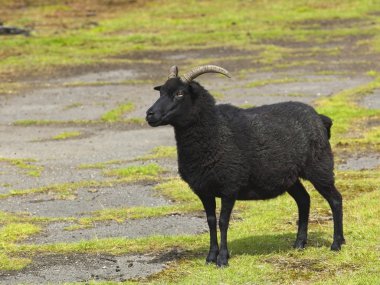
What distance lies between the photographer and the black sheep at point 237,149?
12.5 meters

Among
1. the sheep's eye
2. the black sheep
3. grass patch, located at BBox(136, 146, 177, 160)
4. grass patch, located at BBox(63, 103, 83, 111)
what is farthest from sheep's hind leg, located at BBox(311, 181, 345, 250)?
grass patch, located at BBox(63, 103, 83, 111)

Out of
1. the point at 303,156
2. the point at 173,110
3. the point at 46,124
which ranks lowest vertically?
the point at 46,124

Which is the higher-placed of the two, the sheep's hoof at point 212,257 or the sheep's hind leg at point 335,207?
the sheep's hind leg at point 335,207

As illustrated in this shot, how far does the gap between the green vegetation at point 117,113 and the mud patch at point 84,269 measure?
55.4 ft

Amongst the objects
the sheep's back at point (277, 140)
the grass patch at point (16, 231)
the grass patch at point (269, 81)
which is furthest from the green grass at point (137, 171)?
the grass patch at point (269, 81)

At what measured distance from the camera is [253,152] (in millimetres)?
12812

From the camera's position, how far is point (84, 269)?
40.9ft

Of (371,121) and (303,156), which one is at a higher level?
(303,156)

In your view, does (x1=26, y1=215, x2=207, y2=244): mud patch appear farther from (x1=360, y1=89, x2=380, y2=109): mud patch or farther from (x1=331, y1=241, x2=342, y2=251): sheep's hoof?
(x1=360, y1=89, x2=380, y2=109): mud patch

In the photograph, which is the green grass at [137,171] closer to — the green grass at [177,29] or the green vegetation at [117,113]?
the green vegetation at [117,113]

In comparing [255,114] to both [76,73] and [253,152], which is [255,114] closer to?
[253,152]

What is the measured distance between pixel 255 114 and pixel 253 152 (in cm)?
75

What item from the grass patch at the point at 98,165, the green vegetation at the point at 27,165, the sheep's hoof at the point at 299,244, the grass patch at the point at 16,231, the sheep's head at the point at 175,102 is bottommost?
the green vegetation at the point at 27,165

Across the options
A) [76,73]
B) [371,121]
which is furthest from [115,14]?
[371,121]
